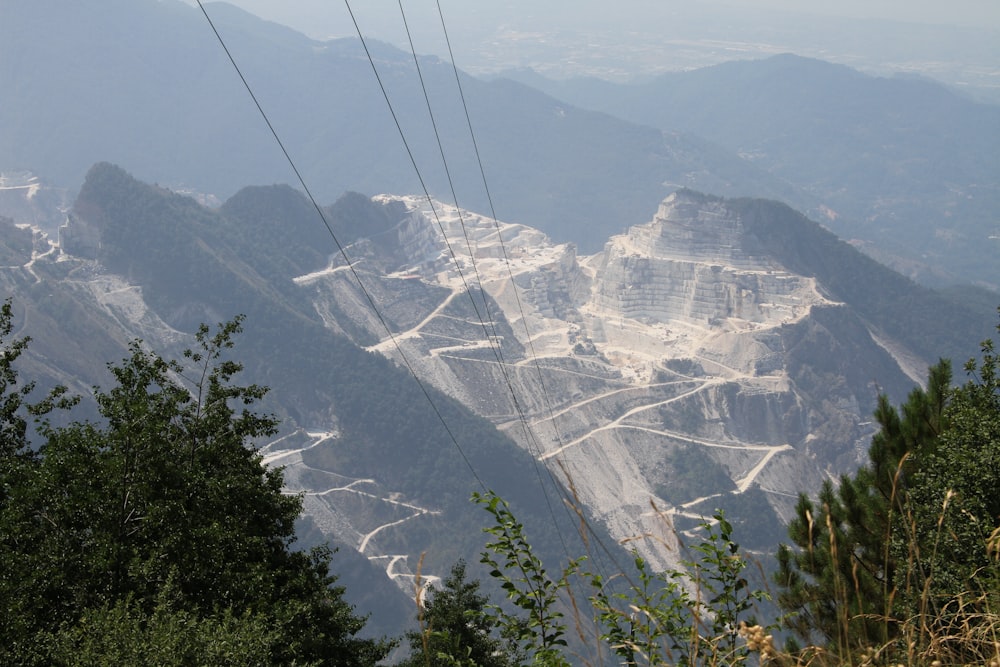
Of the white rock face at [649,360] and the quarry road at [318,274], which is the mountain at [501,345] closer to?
the white rock face at [649,360]

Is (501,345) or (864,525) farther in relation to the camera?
(501,345)

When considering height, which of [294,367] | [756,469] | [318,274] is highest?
[318,274]

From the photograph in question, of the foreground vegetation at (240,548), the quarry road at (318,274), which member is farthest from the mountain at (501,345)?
the foreground vegetation at (240,548)

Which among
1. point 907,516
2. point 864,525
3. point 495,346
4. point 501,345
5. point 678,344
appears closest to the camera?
point 907,516

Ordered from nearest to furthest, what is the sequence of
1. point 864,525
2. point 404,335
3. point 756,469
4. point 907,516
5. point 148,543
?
point 907,516 < point 148,543 < point 864,525 < point 756,469 < point 404,335

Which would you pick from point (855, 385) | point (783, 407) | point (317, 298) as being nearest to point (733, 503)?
point (783, 407)

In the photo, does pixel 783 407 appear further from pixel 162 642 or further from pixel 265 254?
pixel 162 642

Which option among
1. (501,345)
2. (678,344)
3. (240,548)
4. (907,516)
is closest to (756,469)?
(678,344)

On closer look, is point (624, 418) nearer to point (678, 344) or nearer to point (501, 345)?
point (678, 344)

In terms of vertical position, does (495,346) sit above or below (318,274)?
below
